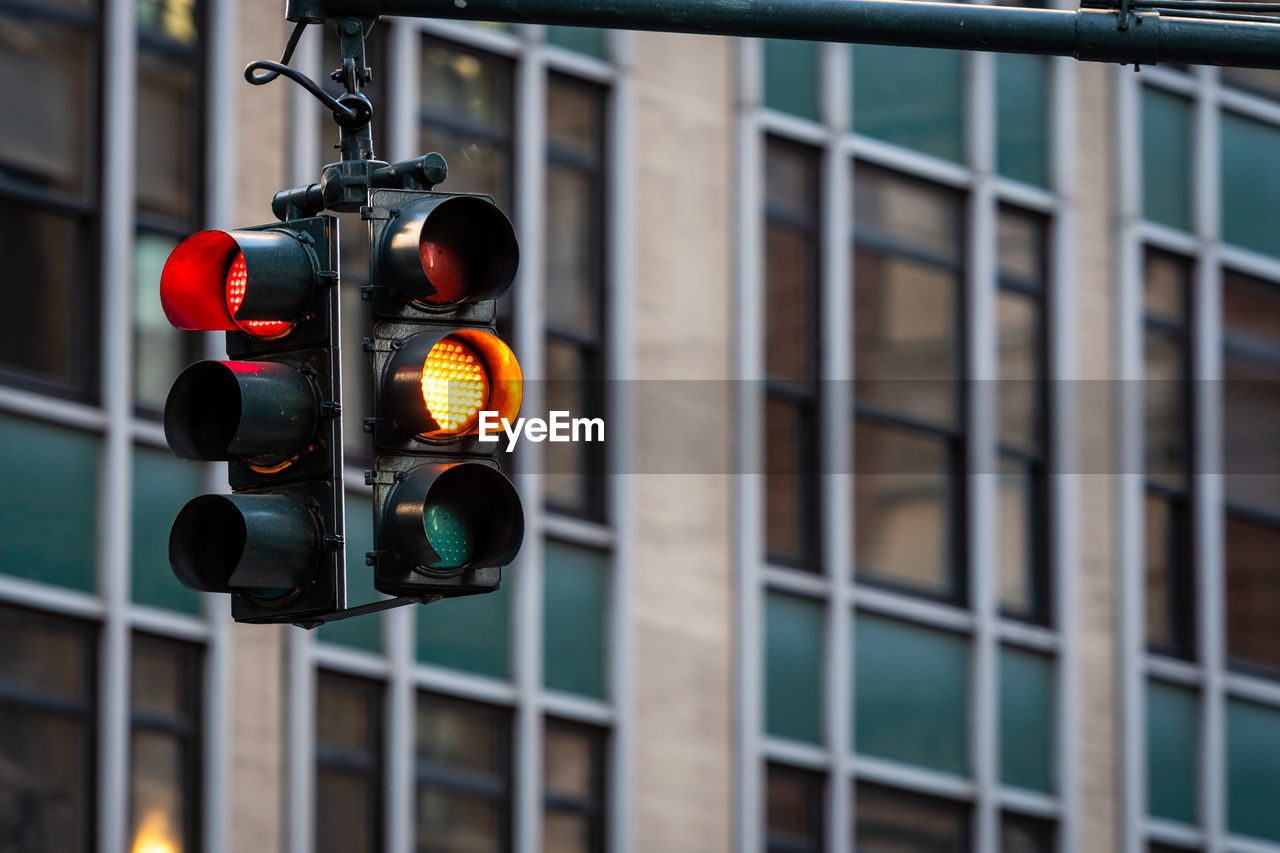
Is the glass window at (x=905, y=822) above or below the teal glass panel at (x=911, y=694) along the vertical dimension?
below

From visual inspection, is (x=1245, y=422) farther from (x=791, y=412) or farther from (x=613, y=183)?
(x=613, y=183)

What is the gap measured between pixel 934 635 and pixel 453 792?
15.9 ft

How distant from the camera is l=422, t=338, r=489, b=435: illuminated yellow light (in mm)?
6129

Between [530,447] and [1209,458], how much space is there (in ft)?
24.1

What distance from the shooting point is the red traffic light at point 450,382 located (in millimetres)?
6109

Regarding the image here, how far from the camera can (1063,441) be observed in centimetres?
2128

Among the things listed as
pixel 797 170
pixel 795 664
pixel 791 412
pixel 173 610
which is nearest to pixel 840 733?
pixel 795 664

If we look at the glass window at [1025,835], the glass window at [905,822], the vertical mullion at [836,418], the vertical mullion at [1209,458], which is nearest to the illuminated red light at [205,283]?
the vertical mullion at [836,418]

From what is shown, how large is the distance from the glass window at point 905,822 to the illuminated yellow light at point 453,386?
45.7 feet

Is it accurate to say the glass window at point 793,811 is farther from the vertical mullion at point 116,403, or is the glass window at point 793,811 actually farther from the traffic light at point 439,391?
the traffic light at point 439,391

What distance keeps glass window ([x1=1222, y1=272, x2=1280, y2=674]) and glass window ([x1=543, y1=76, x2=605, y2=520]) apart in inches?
275

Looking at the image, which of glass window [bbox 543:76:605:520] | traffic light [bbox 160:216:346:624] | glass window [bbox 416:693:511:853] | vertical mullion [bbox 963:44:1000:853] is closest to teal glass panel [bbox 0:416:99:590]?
glass window [bbox 416:693:511:853]

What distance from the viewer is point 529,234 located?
59.1 feet

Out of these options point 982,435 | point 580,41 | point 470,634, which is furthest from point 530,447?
point 982,435
